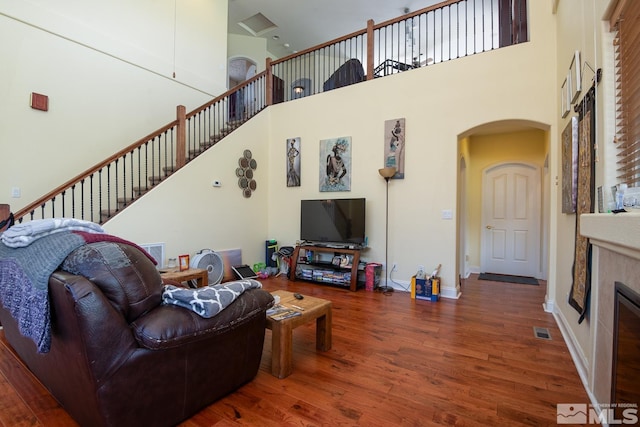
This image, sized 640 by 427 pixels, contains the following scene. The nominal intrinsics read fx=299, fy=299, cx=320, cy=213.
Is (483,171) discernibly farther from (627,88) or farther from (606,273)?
(606,273)

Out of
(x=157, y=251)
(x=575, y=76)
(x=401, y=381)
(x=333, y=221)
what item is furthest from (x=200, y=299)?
(x=333, y=221)

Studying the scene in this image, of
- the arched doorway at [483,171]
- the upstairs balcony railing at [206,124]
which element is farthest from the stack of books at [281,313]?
the arched doorway at [483,171]

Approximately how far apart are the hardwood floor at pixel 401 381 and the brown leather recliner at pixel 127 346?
204 millimetres

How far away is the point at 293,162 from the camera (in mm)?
5484

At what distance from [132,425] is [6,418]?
0.86 metres

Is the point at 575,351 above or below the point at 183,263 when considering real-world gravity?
below

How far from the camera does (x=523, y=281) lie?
4.95 m

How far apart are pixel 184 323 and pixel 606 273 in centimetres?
219

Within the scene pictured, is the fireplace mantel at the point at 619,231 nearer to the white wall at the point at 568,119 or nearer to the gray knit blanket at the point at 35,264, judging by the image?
the white wall at the point at 568,119

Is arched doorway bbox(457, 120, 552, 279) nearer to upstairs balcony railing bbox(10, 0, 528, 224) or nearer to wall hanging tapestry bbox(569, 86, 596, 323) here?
upstairs balcony railing bbox(10, 0, 528, 224)

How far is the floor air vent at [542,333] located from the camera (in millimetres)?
2708

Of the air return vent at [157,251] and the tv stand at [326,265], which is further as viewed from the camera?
the tv stand at [326,265]

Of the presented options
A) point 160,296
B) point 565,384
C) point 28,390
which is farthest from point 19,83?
point 565,384

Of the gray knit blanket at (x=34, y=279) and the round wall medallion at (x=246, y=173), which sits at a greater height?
the round wall medallion at (x=246, y=173)
